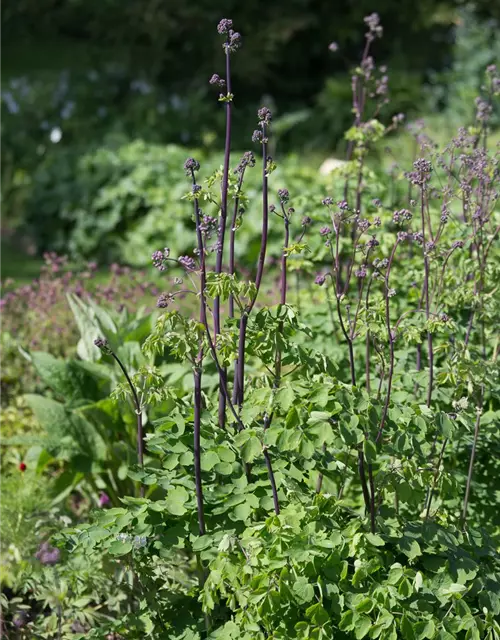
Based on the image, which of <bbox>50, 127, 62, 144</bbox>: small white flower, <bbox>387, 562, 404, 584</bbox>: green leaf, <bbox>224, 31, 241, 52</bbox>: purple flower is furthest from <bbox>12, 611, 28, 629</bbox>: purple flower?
<bbox>50, 127, 62, 144</bbox>: small white flower

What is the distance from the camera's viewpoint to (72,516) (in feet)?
12.4

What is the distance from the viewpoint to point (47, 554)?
285cm

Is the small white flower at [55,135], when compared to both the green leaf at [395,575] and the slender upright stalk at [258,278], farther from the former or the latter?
the green leaf at [395,575]

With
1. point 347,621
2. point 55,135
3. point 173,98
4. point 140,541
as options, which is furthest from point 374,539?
point 173,98

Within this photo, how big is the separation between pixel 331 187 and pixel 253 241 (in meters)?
2.66

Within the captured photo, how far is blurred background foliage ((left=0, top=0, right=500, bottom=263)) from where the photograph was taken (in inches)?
307

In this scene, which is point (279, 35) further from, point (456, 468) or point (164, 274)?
point (456, 468)

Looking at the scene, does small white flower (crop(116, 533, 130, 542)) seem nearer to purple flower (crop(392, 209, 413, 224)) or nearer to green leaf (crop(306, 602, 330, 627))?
green leaf (crop(306, 602, 330, 627))

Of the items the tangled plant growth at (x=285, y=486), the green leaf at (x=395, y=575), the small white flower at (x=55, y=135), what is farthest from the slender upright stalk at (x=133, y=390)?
the small white flower at (x=55, y=135)

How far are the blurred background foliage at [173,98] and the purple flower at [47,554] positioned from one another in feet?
14.6

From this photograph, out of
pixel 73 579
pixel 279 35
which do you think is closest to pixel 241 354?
pixel 73 579

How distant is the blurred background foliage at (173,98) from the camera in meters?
7.80

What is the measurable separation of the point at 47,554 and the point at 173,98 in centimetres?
890

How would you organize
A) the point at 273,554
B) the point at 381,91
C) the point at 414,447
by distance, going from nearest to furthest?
the point at 273,554
the point at 414,447
the point at 381,91
